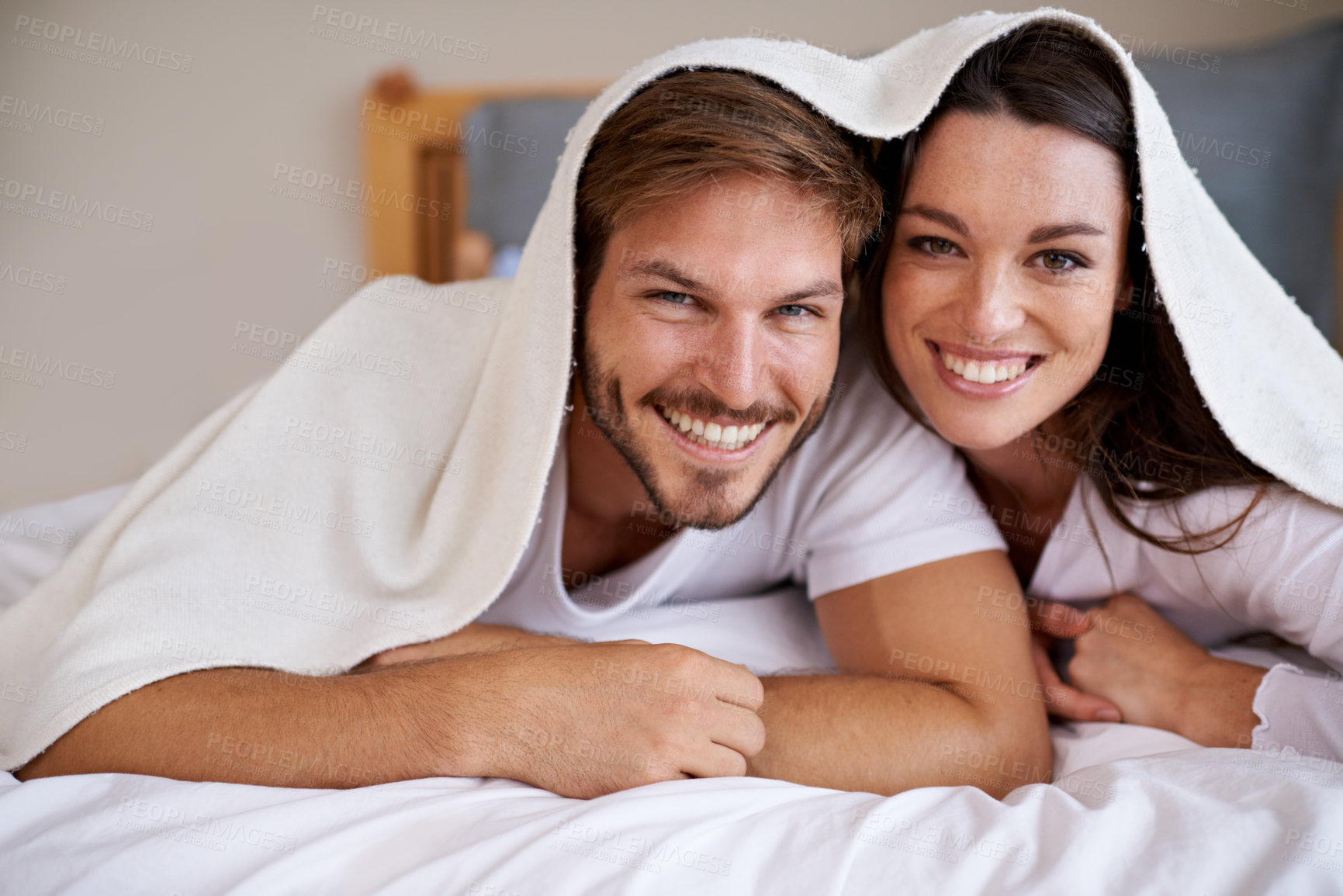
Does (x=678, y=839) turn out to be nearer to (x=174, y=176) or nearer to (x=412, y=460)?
(x=412, y=460)

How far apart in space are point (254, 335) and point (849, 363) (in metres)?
2.34

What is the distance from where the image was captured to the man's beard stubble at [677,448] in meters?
1.22

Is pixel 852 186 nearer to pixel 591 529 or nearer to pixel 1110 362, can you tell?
pixel 1110 362

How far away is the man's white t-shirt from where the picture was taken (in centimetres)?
130

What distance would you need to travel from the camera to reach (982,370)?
119 cm

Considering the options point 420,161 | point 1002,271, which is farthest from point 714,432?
point 420,161

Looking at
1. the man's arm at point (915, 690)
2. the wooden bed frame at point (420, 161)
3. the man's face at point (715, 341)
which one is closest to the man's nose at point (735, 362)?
the man's face at point (715, 341)

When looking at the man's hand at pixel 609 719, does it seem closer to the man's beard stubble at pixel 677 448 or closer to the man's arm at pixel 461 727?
the man's arm at pixel 461 727

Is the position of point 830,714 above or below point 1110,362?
below

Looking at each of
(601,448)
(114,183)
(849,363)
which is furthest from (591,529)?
(114,183)

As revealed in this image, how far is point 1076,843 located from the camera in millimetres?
835

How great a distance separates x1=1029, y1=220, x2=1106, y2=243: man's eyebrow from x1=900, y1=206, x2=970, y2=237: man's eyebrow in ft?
0.24

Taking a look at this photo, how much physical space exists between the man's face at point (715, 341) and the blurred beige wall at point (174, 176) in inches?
71.1

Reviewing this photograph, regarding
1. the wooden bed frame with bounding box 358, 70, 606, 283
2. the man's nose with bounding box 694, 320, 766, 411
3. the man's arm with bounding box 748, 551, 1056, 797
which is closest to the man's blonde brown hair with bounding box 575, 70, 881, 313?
the man's nose with bounding box 694, 320, 766, 411
